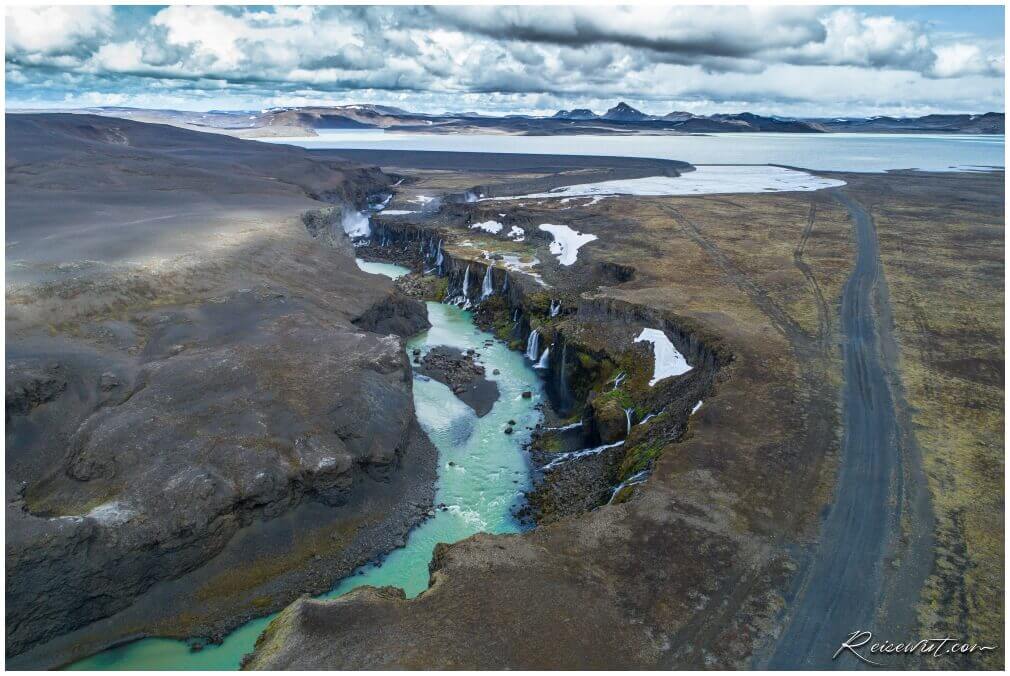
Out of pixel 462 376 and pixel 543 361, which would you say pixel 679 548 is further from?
pixel 543 361

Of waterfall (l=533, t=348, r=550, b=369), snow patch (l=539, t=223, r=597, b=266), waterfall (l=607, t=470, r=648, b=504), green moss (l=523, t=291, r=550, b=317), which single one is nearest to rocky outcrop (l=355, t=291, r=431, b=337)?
green moss (l=523, t=291, r=550, b=317)

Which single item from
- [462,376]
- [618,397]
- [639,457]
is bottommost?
[462,376]

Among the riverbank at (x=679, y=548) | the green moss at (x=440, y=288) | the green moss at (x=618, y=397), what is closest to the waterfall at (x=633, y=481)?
the riverbank at (x=679, y=548)

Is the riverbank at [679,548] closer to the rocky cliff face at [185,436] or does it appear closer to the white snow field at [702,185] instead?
the rocky cliff face at [185,436]

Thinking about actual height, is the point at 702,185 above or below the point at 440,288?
above

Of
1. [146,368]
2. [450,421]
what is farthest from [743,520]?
[146,368]

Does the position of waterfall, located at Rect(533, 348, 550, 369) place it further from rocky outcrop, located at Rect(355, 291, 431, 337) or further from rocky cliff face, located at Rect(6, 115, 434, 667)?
rocky cliff face, located at Rect(6, 115, 434, 667)

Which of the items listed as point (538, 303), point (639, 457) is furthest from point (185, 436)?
point (538, 303)
